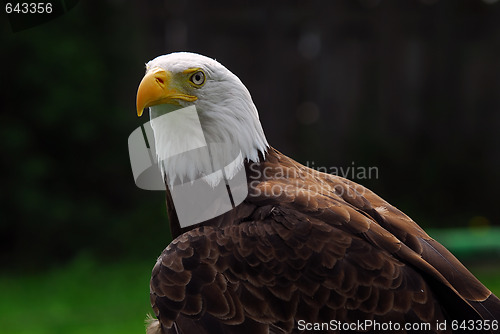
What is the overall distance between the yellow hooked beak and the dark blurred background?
13.6 feet

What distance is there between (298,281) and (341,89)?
5.77 m

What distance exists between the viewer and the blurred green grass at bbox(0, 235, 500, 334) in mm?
5775

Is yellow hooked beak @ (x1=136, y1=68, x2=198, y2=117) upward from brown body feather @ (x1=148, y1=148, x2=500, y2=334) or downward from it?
upward

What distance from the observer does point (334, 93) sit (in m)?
8.48

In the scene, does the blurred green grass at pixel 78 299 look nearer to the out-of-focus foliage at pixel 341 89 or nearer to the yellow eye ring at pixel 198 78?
the out-of-focus foliage at pixel 341 89

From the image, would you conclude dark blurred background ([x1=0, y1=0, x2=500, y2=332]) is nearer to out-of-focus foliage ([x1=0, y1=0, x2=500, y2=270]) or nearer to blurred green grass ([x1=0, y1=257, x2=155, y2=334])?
out-of-focus foliage ([x1=0, y1=0, x2=500, y2=270])

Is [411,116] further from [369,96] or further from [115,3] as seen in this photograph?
[115,3]

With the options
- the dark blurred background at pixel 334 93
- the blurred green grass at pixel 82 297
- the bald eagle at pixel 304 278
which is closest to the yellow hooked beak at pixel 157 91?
the bald eagle at pixel 304 278

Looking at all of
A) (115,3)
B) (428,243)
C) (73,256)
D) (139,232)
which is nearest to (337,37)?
(115,3)

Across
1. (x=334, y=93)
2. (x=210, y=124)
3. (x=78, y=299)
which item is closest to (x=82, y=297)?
(x=78, y=299)

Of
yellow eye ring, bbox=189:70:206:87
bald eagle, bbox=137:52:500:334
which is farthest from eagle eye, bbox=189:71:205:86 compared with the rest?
bald eagle, bbox=137:52:500:334

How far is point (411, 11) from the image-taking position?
27.5 feet

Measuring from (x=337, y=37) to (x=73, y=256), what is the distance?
3.84 m

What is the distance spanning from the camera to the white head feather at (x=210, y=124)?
3279 millimetres
